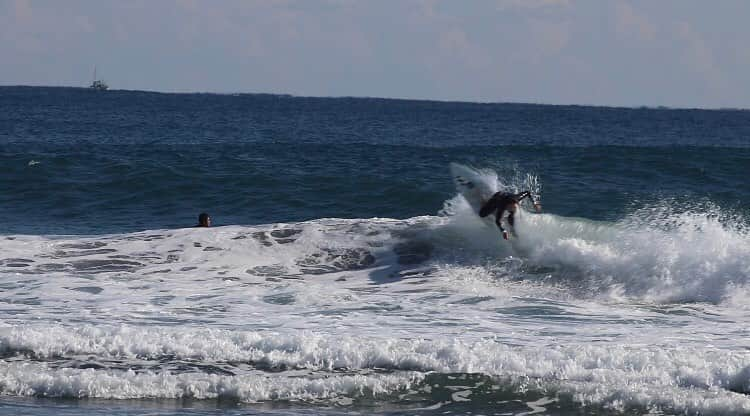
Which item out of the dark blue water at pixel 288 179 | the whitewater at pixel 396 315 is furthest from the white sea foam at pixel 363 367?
the dark blue water at pixel 288 179

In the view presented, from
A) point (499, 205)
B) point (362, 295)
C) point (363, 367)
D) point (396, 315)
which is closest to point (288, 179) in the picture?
point (499, 205)

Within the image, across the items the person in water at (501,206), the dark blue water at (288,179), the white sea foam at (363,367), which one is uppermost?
the dark blue water at (288,179)

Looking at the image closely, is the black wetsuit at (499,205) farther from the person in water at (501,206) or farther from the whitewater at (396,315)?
the whitewater at (396,315)

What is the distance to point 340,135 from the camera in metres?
54.9

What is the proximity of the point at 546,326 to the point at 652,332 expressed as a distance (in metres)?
1.36

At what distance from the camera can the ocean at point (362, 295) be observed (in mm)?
10883

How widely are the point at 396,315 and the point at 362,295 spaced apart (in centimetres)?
160

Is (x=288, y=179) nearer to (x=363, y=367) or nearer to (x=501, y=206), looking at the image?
(x=501, y=206)

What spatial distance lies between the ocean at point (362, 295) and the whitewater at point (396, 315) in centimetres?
3

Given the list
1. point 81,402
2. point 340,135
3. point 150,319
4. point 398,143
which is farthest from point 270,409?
point 340,135

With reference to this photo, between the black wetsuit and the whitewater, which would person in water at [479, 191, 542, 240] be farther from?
the whitewater

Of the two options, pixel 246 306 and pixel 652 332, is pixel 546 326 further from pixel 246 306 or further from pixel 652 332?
pixel 246 306

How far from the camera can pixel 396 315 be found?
14.1m

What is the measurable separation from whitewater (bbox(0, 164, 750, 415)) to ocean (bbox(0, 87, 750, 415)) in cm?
3
